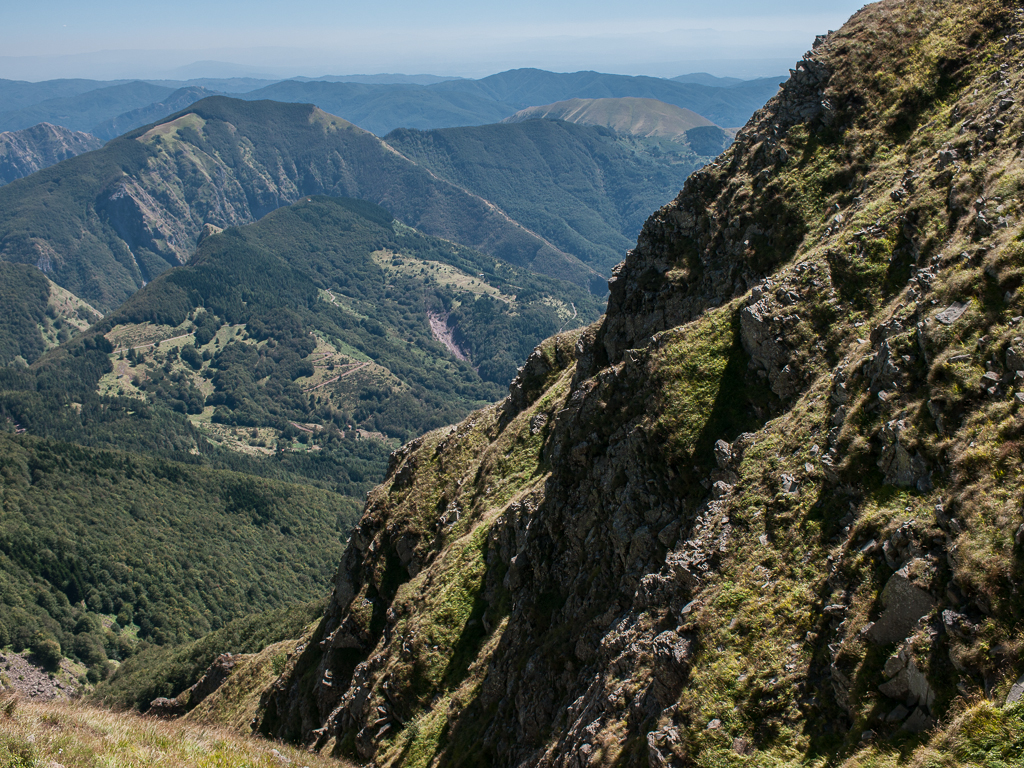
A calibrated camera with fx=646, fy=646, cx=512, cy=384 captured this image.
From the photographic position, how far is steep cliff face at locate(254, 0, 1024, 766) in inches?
611

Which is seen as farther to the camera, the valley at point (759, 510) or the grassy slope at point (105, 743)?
the grassy slope at point (105, 743)

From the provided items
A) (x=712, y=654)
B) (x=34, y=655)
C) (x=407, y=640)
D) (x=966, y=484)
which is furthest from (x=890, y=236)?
(x=34, y=655)

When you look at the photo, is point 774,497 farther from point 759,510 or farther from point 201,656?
point 201,656

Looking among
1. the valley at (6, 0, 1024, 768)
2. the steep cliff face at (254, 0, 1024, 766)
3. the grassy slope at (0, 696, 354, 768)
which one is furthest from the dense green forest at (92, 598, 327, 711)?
the grassy slope at (0, 696, 354, 768)

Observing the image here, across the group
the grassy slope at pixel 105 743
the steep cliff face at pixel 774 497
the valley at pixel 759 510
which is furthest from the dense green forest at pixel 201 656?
the grassy slope at pixel 105 743

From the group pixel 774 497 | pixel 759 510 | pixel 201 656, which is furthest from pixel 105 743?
pixel 201 656

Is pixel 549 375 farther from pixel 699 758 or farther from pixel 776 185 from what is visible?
pixel 699 758

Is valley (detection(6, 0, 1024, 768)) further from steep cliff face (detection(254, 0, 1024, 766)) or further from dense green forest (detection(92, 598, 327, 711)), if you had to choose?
dense green forest (detection(92, 598, 327, 711))

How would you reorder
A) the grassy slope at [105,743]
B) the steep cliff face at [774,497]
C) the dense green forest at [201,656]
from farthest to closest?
1. the dense green forest at [201,656]
2. the grassy slope at [105,743]
3. the steep cliff face at [774,497]

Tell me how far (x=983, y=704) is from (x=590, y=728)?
492 inches

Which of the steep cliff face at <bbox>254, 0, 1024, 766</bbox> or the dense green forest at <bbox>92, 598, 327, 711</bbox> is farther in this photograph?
the dense green forest at <bbox>92, 598, 327, 711</bbox>

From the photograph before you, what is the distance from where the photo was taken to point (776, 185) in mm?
39812

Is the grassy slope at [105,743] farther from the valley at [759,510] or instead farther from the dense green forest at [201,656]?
the dense green forest at [201,656]

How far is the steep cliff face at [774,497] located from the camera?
15517 mm
